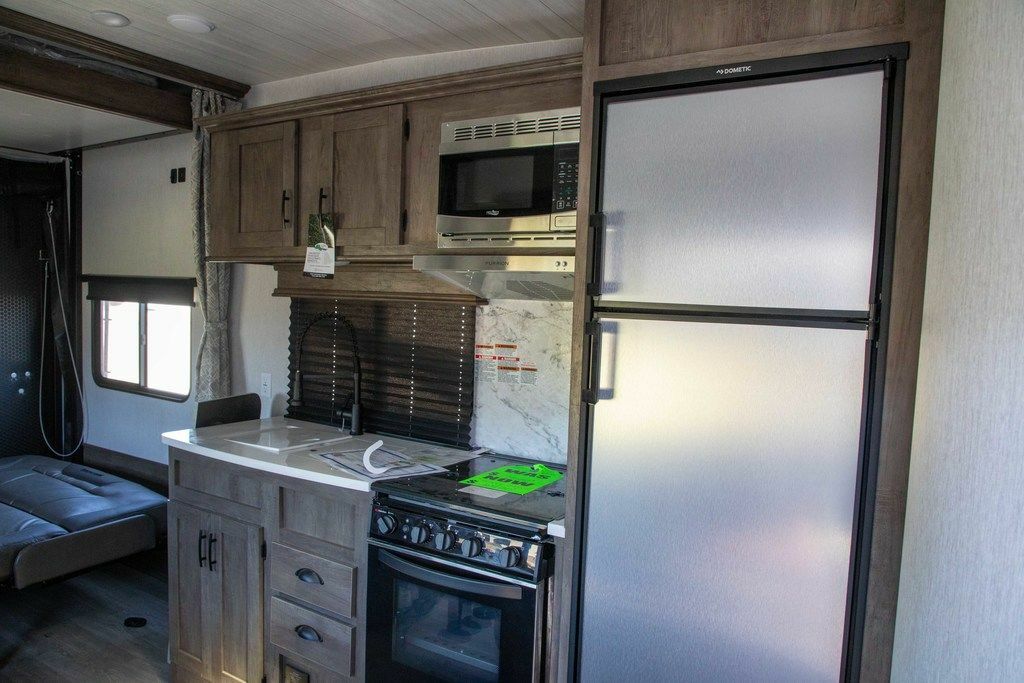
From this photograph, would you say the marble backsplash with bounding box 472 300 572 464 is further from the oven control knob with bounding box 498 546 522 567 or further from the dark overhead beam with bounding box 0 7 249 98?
the dark overhead beam with bounding box 0 7 249 98

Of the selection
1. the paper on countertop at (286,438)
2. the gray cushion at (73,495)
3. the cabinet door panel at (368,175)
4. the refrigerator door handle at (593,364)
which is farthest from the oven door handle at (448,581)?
the gray cushion at (73,495)

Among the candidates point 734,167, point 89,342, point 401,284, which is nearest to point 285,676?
point 401,284

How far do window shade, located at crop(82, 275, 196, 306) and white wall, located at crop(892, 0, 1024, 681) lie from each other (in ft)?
11.6

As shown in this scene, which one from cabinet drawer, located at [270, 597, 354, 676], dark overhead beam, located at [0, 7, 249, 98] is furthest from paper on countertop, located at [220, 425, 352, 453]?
dark overhead beam, located at [0, 7, 249, 98]

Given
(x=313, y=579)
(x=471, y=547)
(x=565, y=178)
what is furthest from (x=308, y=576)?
(x=565, y=178)

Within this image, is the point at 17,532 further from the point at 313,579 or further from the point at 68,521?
the point at 313,579

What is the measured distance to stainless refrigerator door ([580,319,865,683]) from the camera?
151cm

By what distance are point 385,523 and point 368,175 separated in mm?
1276

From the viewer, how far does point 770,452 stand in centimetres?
155

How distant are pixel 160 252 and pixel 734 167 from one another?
3.50 m

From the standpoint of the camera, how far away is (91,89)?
3.07 metres

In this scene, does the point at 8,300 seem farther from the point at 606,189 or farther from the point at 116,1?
the point at 606,189

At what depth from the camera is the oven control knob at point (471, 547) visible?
190 cm

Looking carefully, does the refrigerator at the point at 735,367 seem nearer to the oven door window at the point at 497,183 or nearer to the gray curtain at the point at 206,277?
the oven door window at the point at 497,183
